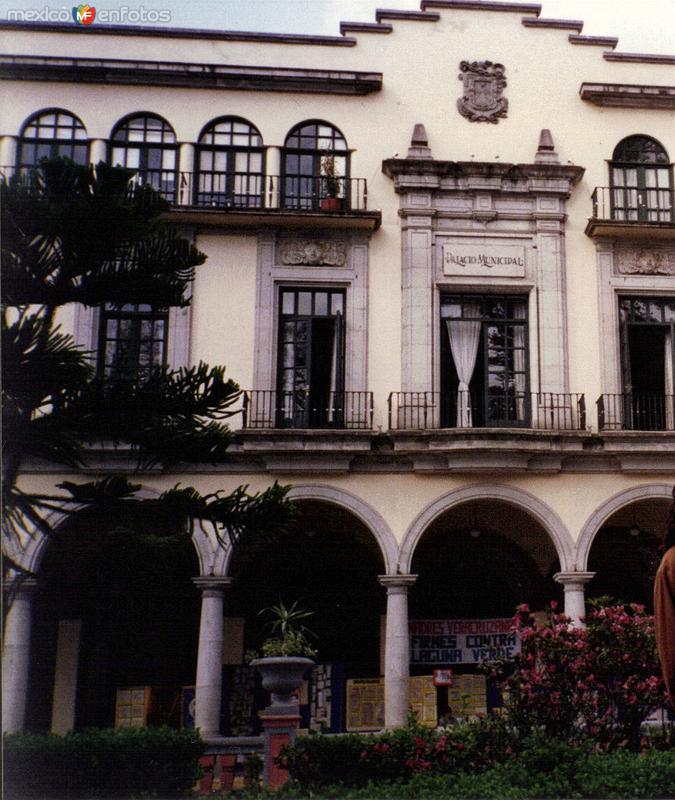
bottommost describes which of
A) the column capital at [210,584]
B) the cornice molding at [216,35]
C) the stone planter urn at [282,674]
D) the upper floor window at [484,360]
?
the stone planter urn at [282,674]

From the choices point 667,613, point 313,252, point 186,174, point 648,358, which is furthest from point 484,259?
point 667,613

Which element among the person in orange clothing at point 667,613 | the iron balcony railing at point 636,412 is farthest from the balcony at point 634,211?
the person in orange clothing at point 667,613

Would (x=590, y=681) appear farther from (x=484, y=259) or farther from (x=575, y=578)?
(x=484, y=259)

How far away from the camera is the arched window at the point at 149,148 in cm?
1525

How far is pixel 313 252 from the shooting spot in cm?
1548

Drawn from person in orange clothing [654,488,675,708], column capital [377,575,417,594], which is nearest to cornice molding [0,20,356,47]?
column capital [377,575,417,594]

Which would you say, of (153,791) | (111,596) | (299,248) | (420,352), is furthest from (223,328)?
(153,791)

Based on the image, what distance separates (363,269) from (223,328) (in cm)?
235

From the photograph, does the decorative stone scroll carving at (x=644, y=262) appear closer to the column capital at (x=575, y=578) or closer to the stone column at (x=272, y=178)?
the column capital at (x=575, y=578)

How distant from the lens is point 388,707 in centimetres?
1388

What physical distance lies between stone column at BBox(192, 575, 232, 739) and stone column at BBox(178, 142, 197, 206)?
5.76m

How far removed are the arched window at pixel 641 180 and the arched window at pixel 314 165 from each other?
4.34 m

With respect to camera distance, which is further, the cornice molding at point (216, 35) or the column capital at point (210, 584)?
the cornice molding at point (216, 35)

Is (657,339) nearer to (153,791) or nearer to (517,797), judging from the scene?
(517,797)
